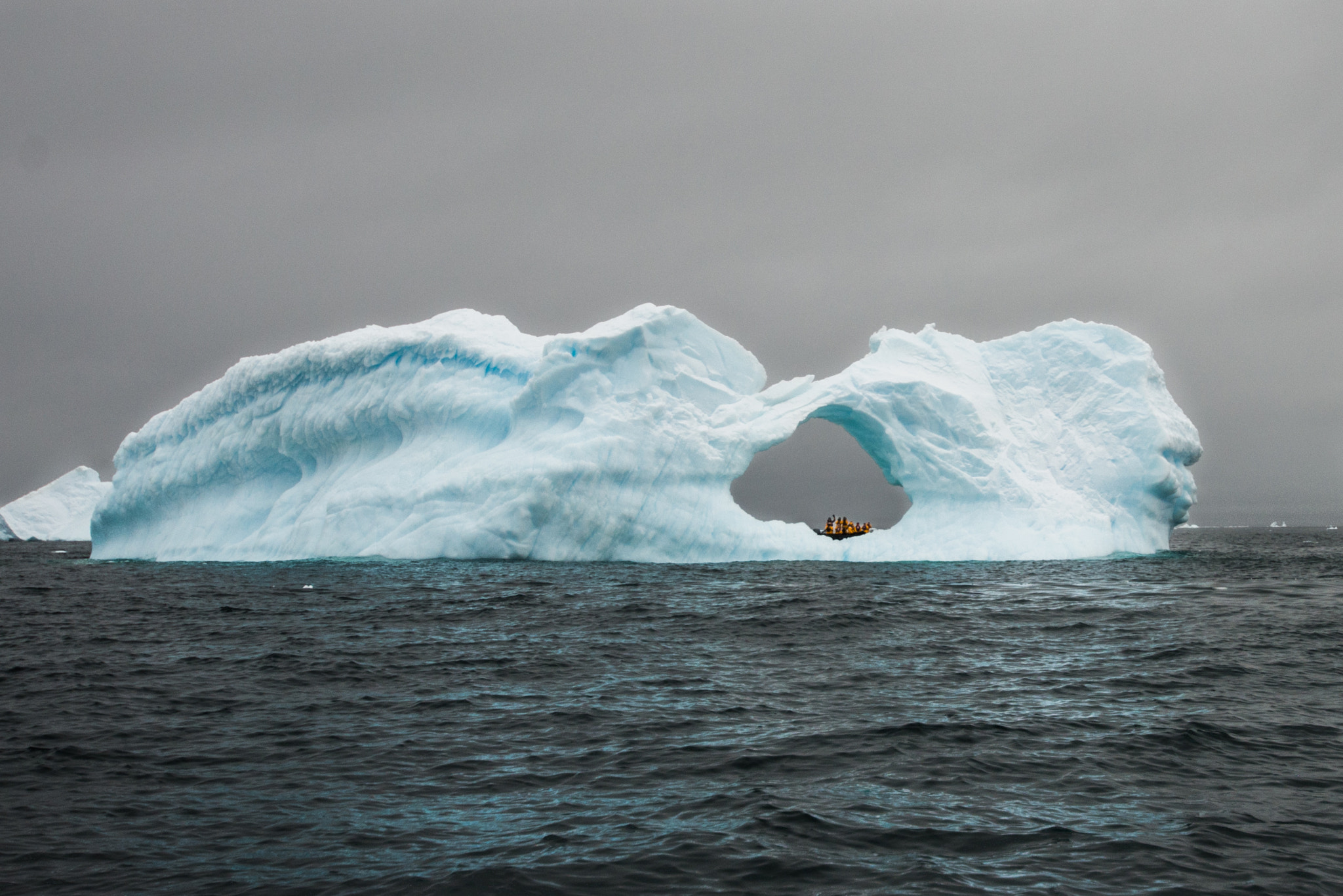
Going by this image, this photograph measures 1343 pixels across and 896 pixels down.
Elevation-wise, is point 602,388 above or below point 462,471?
above

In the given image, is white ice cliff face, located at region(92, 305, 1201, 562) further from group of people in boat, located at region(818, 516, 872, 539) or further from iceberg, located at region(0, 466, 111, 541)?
iceberg, located at region(0, 466, 111, 541)

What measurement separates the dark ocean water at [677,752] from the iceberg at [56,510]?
4956 cm

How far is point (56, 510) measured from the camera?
53500 mm

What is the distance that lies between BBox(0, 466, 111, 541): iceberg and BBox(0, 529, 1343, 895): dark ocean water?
4956 centimetres

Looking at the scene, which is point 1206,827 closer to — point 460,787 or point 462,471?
point 460,787

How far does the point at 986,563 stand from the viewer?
20.0 m

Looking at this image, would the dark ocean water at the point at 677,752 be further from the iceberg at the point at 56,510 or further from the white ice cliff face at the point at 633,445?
the iceberg at the point at 56,510

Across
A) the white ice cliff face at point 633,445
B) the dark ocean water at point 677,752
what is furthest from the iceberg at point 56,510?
the dark ocean water at point 677,752

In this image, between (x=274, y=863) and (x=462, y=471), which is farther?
(x=462, y=471)

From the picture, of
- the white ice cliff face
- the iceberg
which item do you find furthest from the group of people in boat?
the iceberg

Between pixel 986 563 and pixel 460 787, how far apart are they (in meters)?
17.1

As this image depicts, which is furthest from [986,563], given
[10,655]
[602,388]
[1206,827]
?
[10,655]

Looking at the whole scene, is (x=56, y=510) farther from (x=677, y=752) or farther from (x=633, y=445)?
(x=677, y=752)

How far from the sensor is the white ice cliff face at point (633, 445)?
66.6 ft
